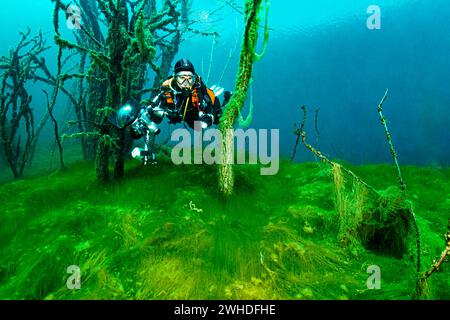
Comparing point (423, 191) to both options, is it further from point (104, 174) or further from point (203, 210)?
point (104, 174)

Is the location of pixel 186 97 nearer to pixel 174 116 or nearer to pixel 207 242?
pixel 174 116

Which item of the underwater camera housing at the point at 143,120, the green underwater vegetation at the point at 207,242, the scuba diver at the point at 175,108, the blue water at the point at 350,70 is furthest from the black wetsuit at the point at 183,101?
the blue water at the point at 350,70

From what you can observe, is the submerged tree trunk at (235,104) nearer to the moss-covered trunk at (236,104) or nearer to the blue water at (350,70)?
the moss-covered trunk at (236,104)

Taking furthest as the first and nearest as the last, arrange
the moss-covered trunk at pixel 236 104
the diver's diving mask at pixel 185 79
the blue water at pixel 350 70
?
the blue water at pixel 350 70 < the diver's diving mask at pixel 185 79 < the moss-covered trunk at pixel 236 104

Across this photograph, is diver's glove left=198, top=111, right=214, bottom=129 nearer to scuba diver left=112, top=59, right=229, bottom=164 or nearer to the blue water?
scuba diver left=112, top=59, right=229, bottom=164

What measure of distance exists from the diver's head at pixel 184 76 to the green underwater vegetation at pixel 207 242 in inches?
65.5

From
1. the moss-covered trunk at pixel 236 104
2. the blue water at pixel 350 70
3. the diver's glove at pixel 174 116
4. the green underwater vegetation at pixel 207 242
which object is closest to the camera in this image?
the green underwater vegetation at pixel 207 242

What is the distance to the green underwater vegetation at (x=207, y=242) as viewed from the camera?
8.20ft

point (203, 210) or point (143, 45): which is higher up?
point (143, 45)

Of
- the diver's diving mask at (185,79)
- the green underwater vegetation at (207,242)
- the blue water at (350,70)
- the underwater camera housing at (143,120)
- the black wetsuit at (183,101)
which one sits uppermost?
the blue water at (350,70)

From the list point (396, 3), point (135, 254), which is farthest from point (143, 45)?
point (396, 3)

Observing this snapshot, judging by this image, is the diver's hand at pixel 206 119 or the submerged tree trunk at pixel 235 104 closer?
the submerged tree trunk at pixel 235 104

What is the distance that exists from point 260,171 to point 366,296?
3.46 metres

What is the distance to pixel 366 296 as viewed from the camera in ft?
7.98
